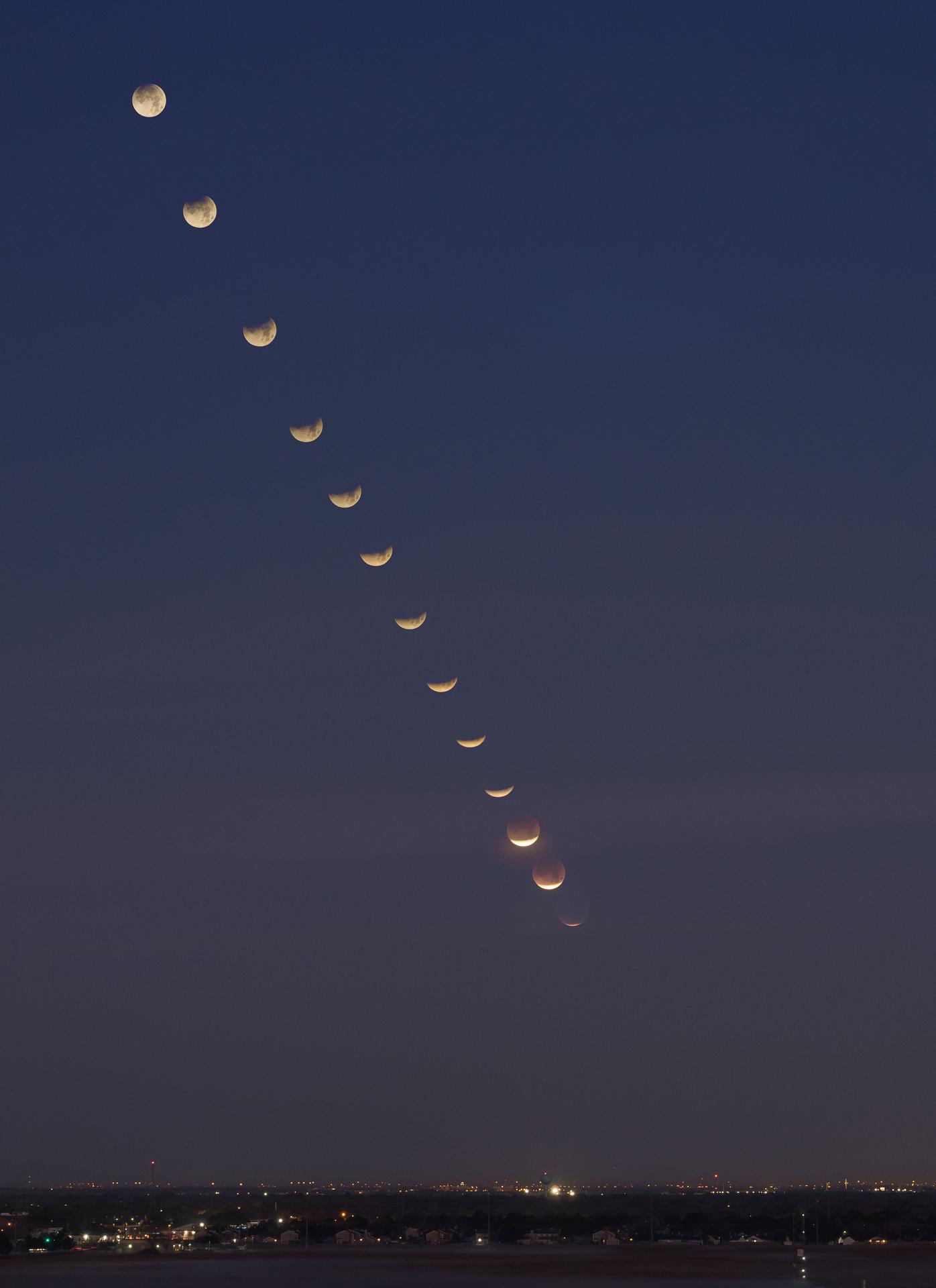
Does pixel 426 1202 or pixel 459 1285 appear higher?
pixel 426 1202

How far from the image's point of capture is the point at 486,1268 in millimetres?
55125

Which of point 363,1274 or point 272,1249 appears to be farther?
point 272,1249

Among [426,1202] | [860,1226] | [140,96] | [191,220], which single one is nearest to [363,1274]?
[191,220]

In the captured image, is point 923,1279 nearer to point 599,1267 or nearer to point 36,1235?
point 599,1267

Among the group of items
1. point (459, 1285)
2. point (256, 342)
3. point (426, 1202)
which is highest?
point (256, 342)

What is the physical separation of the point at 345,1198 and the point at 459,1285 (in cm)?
14686

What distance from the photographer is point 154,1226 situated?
99312 millimetres

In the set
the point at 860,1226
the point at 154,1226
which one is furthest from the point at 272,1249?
the point at 860,1226

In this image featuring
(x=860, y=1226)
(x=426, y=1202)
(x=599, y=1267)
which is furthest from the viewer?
(x=426, y=1202)

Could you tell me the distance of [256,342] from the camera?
1820 inches

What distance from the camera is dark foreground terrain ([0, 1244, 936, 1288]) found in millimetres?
48969

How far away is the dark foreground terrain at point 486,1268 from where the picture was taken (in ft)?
161

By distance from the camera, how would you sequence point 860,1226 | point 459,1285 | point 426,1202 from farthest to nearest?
1. point 426,1202
2. point 860,1226
3. point 459,1285

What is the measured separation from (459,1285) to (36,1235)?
148ft
